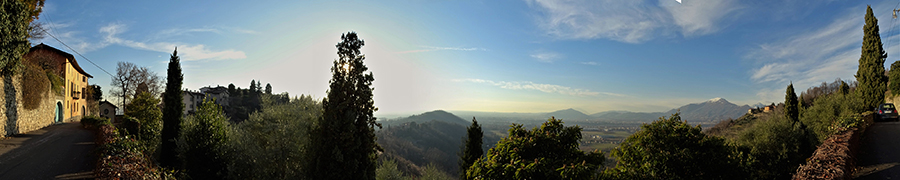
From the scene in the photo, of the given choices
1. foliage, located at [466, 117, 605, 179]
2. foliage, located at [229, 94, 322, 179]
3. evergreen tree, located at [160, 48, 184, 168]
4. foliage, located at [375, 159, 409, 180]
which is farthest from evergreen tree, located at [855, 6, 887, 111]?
evergreen tree, located at [160, 48, 184, 168]

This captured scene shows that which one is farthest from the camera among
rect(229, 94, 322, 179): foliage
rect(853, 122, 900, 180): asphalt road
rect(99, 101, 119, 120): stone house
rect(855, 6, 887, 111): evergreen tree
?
rect(99, 101, 119, 120): stone house

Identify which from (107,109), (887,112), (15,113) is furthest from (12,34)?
(887,112)

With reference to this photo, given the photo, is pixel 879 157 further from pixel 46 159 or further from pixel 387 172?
pixel 46 159

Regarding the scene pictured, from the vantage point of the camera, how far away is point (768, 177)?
20.5 metres

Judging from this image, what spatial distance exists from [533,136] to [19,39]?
2374 centimetres

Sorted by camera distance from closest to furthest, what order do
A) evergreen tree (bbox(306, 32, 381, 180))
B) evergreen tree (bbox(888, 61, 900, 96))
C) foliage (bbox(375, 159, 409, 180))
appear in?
evergreen tree (bbox(306, 32, 381, 180)) → foliage (bbox(375, 159, 409, 180)) → evergreen tree (bbox(888, 61, 900, 96))

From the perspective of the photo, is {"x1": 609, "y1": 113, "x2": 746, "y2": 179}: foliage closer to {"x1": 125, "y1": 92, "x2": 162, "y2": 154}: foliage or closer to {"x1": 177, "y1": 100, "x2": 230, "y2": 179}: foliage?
{"x1": 177, "y1": 100, "x2": 230, "y2": 179}: foliage

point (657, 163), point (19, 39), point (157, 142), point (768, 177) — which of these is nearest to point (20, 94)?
point (19, 39)

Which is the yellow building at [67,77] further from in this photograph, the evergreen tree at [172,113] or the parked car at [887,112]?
the parked car at [887,112]

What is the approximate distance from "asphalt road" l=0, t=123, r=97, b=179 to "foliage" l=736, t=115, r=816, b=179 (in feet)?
95.1

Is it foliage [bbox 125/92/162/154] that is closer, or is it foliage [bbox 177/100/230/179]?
foliage [bbox 177/100/230/179]

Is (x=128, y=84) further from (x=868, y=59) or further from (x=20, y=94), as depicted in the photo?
(x=868, y=59)

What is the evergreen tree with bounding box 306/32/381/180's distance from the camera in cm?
973

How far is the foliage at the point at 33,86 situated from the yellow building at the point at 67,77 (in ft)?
23.3
